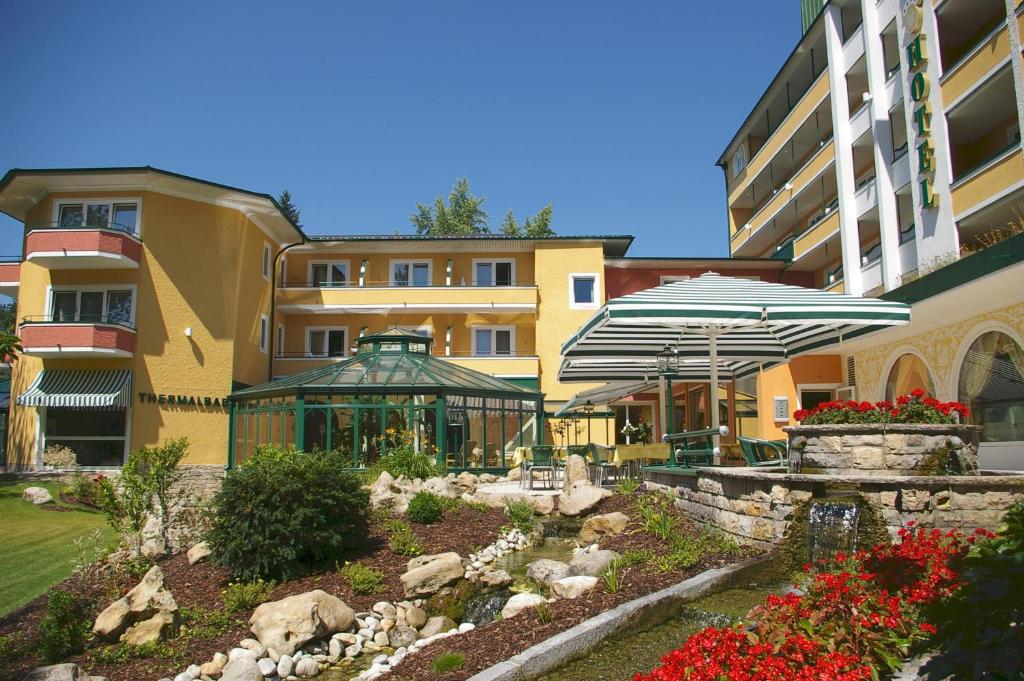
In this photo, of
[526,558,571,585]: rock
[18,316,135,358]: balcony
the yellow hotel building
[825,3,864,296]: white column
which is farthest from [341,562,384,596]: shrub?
[825,3,864,296]: white column

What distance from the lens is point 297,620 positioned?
26.2 feet

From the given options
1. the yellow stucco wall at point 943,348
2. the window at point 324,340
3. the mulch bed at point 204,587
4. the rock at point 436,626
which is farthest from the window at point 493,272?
the rock at point 436,626

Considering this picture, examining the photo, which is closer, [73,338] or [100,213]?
[73,338]

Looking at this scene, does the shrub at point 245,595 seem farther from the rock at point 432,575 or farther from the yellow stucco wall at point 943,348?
the yellow stucco wall at point 943,348

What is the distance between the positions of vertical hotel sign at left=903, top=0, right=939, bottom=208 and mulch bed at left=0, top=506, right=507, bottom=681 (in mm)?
14403

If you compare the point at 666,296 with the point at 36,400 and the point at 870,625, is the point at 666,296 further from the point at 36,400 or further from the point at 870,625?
the point at 36,400

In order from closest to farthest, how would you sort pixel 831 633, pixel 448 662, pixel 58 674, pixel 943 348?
pixel 831 633 → pixel 448 662 → pixel 58 674 → pixel 943 348

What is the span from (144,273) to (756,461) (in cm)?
2162

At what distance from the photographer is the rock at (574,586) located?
7.77 meters

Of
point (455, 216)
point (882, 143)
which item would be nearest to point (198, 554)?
point (882, 143)

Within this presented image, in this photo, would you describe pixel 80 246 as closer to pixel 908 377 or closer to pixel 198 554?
pixel 198 554

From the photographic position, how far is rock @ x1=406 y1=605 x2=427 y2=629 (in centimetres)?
881

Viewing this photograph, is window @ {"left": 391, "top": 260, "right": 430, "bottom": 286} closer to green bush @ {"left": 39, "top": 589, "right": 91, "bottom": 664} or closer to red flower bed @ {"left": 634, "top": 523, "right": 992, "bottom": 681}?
green bush @ {"left": 39, "top": 589, "right": 91, "bottom": 664}

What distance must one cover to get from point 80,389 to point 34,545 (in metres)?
13.9
